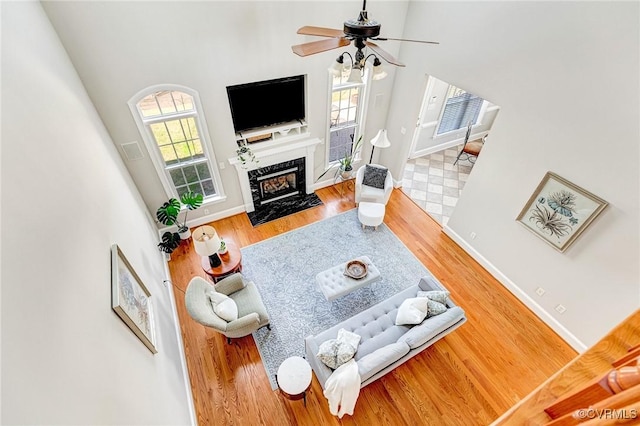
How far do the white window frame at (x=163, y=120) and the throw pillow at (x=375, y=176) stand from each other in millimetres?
2747

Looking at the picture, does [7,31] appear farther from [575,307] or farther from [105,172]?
[575,307]

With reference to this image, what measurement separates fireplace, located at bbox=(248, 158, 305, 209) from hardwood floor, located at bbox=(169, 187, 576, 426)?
1814 millimetres

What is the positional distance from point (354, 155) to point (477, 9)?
10.2 feet

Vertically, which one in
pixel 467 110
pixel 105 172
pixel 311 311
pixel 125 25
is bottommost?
pixel 311 311

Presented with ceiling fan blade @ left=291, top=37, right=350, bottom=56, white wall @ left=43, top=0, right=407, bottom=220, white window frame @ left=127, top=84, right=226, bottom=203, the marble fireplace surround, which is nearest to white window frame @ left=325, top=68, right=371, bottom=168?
white wall @ left=43, top=0, right=407, bottom=220

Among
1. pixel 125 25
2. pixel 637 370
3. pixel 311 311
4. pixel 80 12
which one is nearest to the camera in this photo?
pixel 637 370

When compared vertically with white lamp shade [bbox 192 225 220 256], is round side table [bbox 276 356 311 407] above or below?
below

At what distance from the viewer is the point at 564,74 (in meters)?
3.17

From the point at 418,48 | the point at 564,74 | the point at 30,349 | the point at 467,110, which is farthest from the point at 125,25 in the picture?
the point at 467,110

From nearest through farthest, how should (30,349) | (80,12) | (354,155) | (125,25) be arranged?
(30,349) → (80,12) → (125,25) → (354,155)

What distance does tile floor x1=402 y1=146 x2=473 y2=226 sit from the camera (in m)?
6.06

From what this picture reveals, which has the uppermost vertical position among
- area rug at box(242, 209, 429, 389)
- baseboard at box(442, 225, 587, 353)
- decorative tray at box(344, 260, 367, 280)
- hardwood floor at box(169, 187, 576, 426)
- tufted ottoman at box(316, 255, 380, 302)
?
decorative tray at box(344, 260, 367, 280)

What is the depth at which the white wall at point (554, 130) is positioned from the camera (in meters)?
2.88

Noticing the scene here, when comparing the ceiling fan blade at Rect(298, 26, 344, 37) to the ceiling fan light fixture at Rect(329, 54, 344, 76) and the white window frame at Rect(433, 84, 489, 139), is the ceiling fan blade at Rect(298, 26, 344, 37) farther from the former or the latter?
the white window frame at Rect(433, 84, 489, 139)
